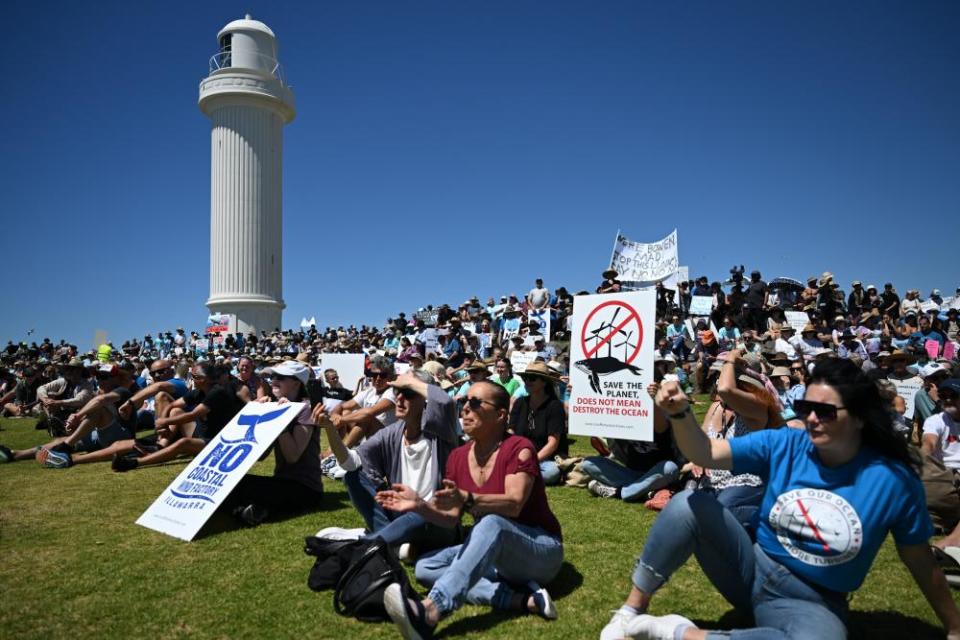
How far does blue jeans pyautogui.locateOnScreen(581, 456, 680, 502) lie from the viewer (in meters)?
6.69

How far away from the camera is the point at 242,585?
4.26 meters

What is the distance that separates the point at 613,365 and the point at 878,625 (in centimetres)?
368

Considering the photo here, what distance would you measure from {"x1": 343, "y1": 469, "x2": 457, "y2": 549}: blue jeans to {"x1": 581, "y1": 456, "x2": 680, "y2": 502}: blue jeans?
2.87 meters

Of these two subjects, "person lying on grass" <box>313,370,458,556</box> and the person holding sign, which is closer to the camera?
the person holding sign

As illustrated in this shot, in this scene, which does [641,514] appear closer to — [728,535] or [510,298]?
[728,535]

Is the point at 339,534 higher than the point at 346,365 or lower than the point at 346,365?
lower

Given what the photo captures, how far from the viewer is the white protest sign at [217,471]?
17.9 feet

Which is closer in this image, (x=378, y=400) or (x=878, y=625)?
(x=878, y=625)

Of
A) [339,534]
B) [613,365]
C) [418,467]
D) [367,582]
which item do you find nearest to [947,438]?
[613,365]

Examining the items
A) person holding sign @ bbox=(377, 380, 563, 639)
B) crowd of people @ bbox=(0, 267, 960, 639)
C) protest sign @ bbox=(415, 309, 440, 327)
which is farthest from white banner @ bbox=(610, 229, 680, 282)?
person holding sign @ bbox=(377, 380, 563, 639)

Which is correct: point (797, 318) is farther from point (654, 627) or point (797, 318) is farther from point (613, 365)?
point (654, 627)

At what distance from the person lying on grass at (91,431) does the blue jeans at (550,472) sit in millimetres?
6832

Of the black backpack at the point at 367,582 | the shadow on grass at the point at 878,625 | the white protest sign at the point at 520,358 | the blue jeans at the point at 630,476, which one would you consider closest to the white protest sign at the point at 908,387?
the blue jeans at the point at 630,476

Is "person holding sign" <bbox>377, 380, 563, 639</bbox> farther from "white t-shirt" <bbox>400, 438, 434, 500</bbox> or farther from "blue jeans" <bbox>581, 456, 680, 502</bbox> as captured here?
"blue jeans" <bbox>581, 456, 680, 502</bbox>
